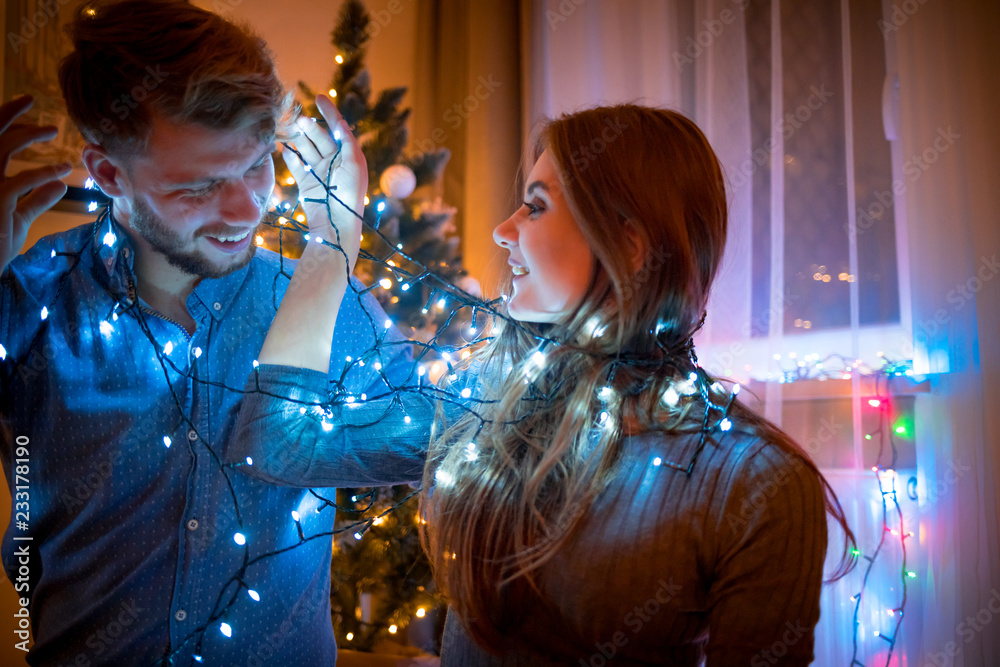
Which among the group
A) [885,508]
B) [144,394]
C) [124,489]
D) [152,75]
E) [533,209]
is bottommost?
[885,508]

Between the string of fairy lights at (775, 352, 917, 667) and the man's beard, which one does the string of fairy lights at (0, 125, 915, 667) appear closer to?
the man's beard

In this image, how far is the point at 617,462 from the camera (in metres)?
0.91

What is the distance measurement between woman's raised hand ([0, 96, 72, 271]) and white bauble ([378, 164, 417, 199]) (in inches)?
45.3

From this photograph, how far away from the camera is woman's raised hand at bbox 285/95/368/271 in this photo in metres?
1.03

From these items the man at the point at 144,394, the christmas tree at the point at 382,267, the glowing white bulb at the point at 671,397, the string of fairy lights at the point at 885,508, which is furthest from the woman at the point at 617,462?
the christmas tree at the point at 382,267

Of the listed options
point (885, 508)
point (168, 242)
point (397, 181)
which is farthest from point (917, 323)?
point (168, 242)

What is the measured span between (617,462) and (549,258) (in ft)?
1.02

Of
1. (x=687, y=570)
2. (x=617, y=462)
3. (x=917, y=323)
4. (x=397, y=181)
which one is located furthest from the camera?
(x=397, y=181)

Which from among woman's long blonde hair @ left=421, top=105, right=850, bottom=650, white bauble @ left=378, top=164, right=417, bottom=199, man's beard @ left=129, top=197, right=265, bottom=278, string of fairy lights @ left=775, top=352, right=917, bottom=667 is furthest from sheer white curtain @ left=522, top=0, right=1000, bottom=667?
man's beard @ left=129, top=197, right=265, bottom=278

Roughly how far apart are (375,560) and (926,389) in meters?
1.58

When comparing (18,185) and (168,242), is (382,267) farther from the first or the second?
(18,185)

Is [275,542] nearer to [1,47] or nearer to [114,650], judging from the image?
[114,650]

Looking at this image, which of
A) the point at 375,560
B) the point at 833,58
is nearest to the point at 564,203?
the point at 833,58

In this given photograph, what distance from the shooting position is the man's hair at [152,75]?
0.97 meters
